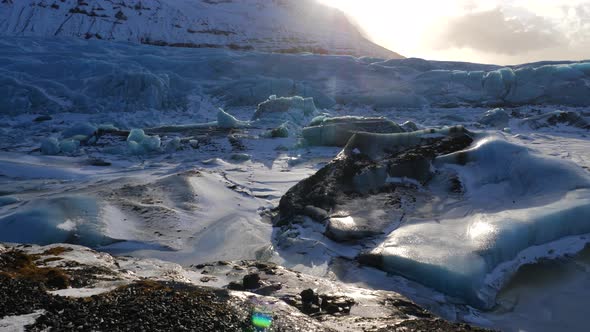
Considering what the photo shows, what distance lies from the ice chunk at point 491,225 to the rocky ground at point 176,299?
2.04ft

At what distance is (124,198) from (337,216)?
→ 310cm

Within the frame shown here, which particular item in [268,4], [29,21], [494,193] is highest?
[268,4]

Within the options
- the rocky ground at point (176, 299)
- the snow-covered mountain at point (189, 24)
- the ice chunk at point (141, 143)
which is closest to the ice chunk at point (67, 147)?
the ice chunk at point (141, 143)

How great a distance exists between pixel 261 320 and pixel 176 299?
0.53 metres

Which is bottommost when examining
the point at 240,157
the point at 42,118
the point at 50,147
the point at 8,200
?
the point at 42,118

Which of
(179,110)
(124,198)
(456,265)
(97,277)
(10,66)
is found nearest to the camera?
(97,277)

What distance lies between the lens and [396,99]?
20734 millimetres

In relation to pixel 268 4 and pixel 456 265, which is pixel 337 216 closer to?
pixel 456 265

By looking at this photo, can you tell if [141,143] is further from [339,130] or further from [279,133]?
[339,130]

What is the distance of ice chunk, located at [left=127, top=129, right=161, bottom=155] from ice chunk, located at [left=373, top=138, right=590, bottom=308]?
25.2ft

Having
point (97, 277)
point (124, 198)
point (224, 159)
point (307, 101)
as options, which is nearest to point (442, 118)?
point (307, 101)

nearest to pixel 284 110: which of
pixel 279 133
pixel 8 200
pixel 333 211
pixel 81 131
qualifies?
pixel 279 133

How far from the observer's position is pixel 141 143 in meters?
10.8

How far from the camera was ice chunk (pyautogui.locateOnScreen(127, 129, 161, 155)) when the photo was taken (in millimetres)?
10625
